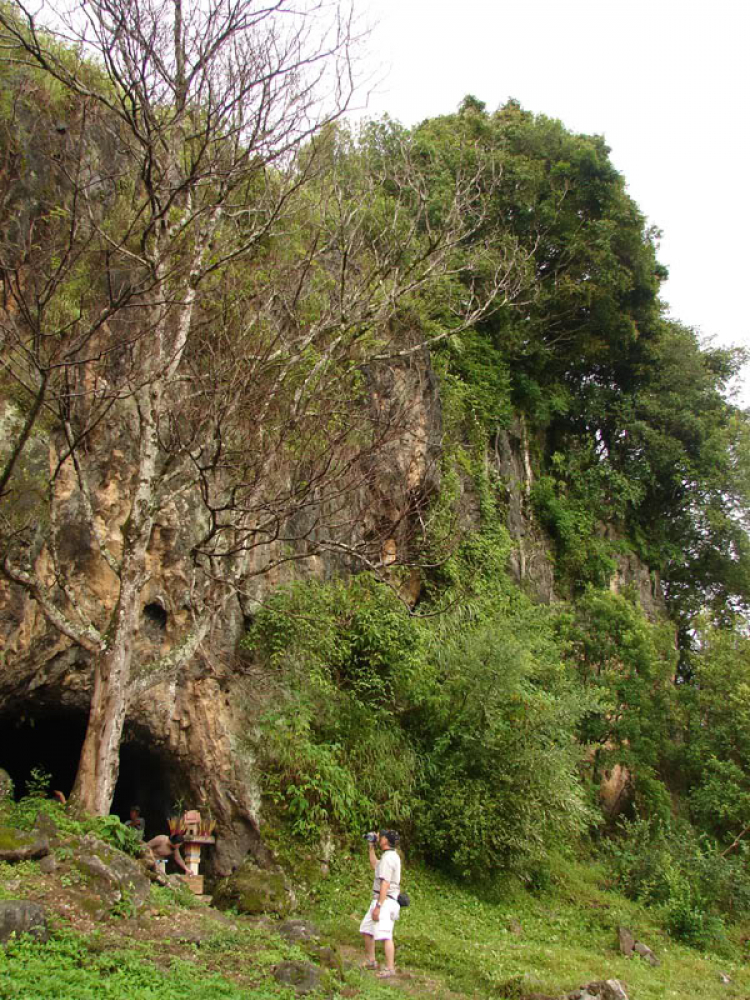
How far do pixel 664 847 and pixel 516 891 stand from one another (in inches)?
159

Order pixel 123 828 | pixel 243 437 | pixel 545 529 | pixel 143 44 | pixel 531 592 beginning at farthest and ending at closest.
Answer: pixel 545 529 → pixel 531 592 → pixel 243 437 → pixel 143 44 → pixel 123 828

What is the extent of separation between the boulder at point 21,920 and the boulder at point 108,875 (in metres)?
0.80

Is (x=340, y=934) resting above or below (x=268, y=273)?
below

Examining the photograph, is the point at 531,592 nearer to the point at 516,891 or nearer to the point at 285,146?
the point at 516,891

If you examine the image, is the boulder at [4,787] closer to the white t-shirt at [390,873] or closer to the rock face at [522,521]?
the white t-shirt at [390,873]

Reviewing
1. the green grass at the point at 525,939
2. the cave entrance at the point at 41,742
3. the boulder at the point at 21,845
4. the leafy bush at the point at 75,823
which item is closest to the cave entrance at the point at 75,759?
the cave entrance at the point at 41,742

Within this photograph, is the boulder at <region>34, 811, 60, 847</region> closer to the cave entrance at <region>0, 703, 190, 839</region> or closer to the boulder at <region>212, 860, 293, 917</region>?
the cave entrance at <region>0, 703, 190, 839</region>

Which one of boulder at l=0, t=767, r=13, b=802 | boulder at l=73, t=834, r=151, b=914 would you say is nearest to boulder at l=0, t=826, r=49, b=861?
boulder at l=73, t=834, r=151, b=914

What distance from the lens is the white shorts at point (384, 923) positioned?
24.2 ft

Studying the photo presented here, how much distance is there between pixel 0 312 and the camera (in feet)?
30.9

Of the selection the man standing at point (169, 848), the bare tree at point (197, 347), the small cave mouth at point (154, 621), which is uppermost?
the bare tree at point (197, 347)

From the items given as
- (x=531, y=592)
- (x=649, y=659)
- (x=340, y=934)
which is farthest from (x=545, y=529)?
(x=340, y=934)

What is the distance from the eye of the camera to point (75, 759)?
12.8 m

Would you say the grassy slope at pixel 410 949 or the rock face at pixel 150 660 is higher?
the rock face at pixel 150 660
